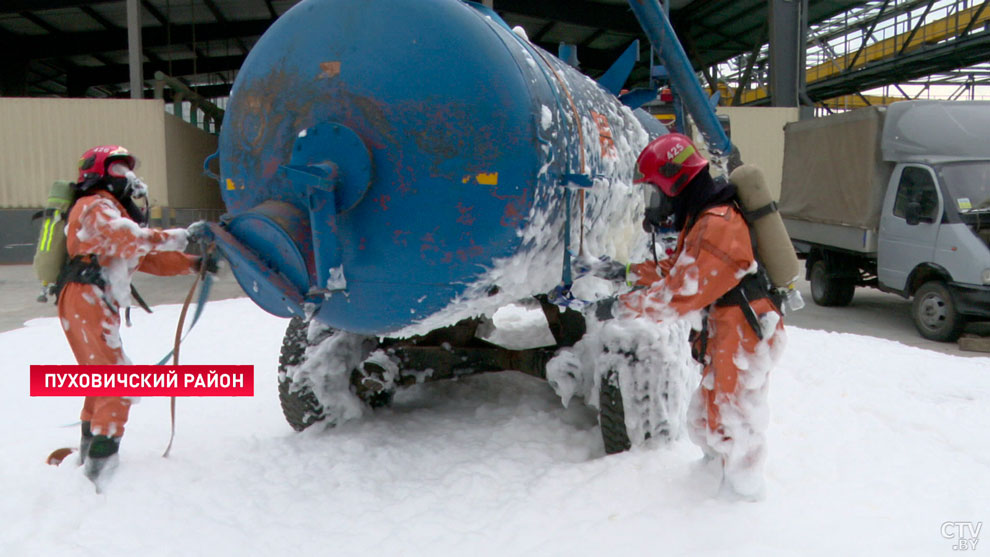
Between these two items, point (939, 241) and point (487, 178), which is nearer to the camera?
point (487, 178)

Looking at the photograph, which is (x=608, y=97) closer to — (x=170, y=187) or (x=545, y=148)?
(x=545, y=148)

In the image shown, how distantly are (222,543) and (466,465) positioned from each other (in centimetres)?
120

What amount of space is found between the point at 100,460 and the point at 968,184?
25.4ft

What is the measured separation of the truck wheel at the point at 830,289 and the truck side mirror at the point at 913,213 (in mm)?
1840

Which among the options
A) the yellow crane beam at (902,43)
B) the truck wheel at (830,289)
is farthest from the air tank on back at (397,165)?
the yellow crane beam at (902,43)

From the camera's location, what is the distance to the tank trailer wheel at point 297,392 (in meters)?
3.67

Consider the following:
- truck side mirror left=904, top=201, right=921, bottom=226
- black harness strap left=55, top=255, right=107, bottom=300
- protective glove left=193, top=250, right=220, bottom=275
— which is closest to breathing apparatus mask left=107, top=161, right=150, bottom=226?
black harness strap left=55, top=255, right=107, bottom=300

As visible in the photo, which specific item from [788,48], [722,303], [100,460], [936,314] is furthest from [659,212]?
[788,48]

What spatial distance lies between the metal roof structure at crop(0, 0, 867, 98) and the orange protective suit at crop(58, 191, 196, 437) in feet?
41.5

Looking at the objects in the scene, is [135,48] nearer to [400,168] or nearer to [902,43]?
[400,168]

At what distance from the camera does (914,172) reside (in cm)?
711

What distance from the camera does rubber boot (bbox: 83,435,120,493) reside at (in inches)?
119

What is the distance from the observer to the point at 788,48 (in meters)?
12.5

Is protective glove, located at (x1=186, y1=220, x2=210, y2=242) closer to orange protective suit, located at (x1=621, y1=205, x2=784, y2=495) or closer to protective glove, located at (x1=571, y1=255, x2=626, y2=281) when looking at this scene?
protective glove, located at (x1=571, y1=255, x2=626, y2=281)
